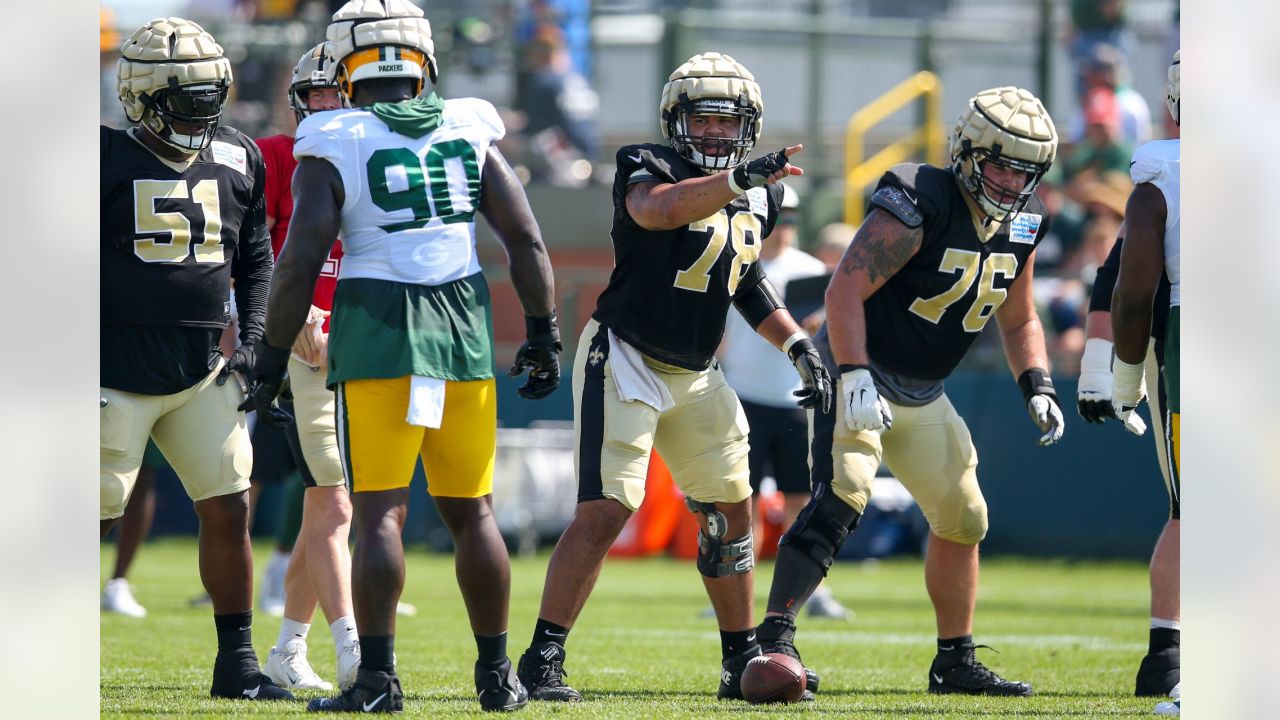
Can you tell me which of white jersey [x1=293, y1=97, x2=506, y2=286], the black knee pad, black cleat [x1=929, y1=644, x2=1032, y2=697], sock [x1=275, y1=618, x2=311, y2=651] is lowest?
black cleat [x1=929, y1=644, x2=1032, y2=697]

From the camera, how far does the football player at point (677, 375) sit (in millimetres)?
5305

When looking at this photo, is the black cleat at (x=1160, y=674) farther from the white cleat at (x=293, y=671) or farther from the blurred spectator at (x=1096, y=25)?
the blurred spectator at (x=1096, y=25)

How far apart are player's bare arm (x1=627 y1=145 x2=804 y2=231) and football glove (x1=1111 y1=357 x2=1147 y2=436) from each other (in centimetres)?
131

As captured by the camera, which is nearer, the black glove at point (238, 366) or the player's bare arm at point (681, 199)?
the player's bare arm at point (681, 199)

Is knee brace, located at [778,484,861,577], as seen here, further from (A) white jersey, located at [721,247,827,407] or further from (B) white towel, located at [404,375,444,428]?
(A) white jersey, located at [721,247,827,407]

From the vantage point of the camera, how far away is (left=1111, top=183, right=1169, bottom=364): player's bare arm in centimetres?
512

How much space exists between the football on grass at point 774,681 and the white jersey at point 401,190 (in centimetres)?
156

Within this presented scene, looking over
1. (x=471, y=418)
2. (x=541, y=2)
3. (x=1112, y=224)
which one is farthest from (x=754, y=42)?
(x=471, y=418)

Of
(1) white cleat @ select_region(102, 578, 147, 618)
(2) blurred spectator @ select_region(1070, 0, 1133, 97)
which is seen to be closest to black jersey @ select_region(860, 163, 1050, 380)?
(1) white cleat @ select_region(102, 578, 147, 618)

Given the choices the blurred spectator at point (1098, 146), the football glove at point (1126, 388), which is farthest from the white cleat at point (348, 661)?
the blurred spectator at point (1098, 146)

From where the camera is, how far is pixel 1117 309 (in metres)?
5.23

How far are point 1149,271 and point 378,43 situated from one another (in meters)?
2.46

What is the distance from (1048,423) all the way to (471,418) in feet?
6.88
